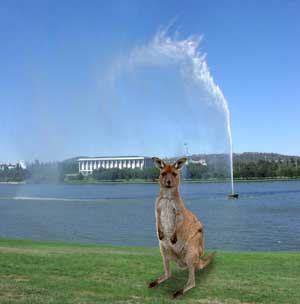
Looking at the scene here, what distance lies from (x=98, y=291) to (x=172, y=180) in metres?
2.57

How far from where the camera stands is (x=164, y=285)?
6145 mm

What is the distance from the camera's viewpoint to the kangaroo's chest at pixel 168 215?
15.8ft

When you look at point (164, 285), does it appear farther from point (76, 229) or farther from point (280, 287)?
point (76, 229)

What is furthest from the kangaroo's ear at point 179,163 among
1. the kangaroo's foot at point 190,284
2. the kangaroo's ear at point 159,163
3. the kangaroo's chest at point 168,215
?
the kangaroo's foot at point 190,284

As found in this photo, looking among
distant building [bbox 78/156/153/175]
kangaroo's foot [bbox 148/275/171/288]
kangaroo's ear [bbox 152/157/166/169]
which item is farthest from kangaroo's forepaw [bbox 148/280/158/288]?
distant building [bbox 78/156/153/175]

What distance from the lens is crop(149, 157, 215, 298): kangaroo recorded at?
15.1ft

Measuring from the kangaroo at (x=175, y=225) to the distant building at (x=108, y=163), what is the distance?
8876 cm

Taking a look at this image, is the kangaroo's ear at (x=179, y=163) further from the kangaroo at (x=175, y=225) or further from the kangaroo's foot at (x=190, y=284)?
the kangaroo's foot at (x=190, y=284)

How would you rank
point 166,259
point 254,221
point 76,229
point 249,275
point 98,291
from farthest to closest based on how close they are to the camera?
point 254,221 < point 76,229 < point 249,275 < point 98,291 < point 166,259

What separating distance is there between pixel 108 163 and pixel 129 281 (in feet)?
381

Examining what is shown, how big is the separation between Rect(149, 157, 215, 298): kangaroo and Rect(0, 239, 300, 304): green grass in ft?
2.47

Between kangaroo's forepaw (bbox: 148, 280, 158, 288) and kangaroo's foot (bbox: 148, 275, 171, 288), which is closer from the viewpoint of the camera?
kangaroo's foot (bbox: 148, 275, 171, 288)

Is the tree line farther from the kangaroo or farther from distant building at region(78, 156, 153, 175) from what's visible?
the kangaroo

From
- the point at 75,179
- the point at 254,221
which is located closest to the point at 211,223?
the point at 254,221
